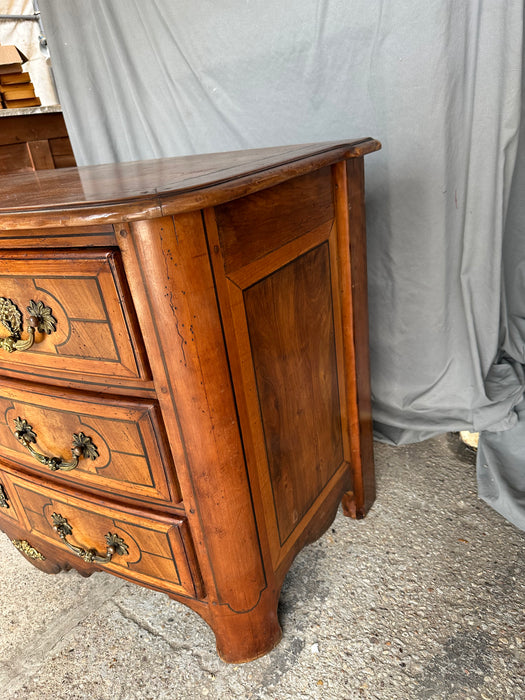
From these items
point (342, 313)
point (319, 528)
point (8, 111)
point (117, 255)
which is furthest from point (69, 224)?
point (8, 111)

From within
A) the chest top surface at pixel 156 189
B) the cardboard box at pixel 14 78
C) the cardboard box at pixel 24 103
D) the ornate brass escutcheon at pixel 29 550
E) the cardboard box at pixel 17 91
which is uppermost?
the cardboard box at pixel 14 78

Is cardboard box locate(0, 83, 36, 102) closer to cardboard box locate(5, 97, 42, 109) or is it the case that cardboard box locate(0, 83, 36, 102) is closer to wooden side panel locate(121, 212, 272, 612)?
cardboard box locate(5, 97, 42, 109)

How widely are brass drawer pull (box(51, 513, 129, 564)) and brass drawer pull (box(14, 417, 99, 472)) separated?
0.51 feet

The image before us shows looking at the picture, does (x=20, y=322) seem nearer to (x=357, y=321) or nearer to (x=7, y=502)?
(x=7, y=502)

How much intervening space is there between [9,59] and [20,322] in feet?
5.04

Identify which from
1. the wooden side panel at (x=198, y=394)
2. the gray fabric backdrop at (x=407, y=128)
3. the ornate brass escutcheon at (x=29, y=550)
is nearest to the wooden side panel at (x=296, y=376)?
the wooden side panel at (x=198, y=394)

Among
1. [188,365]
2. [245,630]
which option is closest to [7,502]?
[245,630]

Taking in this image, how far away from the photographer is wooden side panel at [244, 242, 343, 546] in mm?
923

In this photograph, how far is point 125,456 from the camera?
36.0 inches

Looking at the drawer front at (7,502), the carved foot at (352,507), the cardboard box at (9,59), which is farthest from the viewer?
the cardboard box at (9,59)

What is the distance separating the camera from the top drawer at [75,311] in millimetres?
760

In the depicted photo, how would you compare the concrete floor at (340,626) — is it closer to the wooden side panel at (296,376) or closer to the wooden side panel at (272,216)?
the wooden side panel at (296,376)

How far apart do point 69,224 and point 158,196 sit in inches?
5.0

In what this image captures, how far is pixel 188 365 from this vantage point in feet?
2.53
